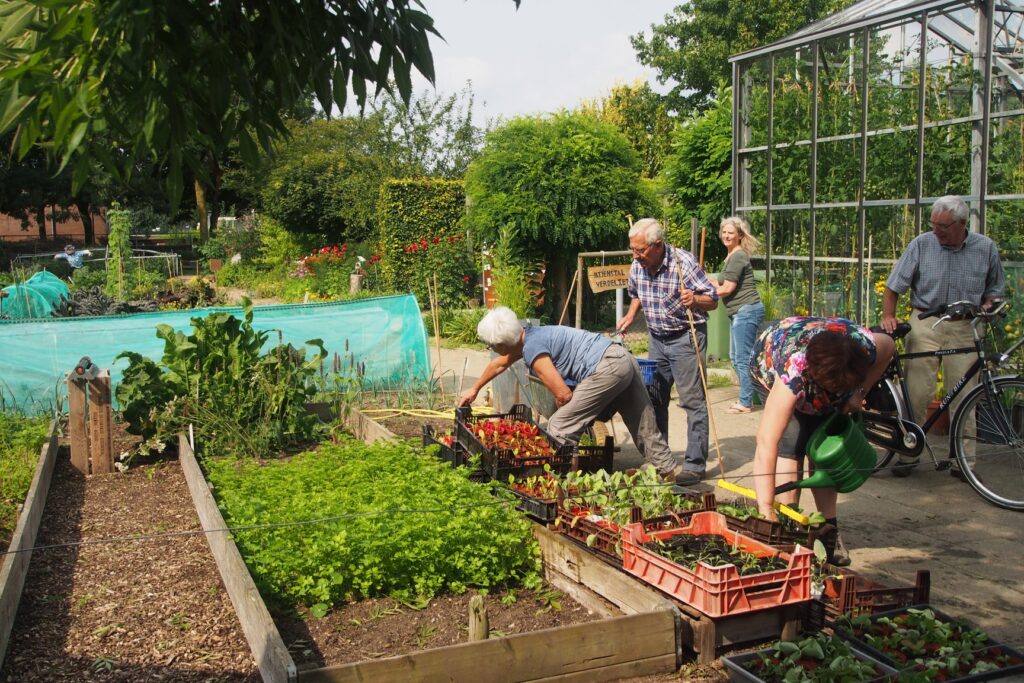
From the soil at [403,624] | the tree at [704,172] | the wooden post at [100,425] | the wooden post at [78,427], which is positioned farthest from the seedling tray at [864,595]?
the tree at [704,172]

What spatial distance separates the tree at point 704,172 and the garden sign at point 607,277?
6.76 m

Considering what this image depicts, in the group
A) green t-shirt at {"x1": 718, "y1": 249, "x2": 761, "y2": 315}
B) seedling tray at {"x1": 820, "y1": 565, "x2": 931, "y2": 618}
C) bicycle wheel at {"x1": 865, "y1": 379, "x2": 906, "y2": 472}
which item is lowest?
seedling tray at {"x1": 820, "y1": 565, "x2": 931, "y2": 618}

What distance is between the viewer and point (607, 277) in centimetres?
999

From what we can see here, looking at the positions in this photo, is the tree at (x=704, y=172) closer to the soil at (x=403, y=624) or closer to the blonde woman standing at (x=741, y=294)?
the blonde woman standing at (x=741, y=294)

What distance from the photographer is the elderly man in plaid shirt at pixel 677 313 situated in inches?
272

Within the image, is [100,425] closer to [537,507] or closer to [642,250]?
[537,507]

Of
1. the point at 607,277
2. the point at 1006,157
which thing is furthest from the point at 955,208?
the point at 607,277

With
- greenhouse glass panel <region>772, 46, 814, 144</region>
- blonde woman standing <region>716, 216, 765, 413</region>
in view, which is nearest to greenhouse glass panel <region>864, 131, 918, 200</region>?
greenhouse glass panel <region>772, 46, 814, 144</region>

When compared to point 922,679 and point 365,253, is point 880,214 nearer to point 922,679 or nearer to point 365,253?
point 922,679

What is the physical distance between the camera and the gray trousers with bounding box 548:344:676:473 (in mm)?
6191

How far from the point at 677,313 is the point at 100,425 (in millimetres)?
4310

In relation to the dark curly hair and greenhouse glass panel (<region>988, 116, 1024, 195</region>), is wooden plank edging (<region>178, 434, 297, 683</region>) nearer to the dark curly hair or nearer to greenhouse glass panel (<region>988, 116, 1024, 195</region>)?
the dark curly hair

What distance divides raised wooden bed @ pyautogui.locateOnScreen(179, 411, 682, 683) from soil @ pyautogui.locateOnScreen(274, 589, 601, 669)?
8.0 inches

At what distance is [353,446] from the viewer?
6.91 meters
